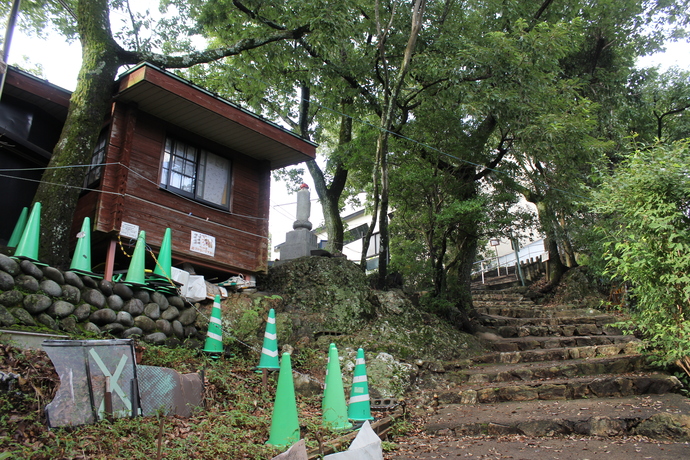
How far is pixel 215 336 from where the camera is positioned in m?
7.88

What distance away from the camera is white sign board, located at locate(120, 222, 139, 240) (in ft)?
30.0

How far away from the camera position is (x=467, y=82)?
12.2 meters

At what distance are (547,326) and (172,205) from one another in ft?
32.8

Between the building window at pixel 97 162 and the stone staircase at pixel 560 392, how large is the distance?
8053mm

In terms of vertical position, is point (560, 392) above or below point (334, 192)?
below

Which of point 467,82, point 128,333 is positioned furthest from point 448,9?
point 128,333

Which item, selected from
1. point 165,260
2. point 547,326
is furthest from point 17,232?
point 547,326

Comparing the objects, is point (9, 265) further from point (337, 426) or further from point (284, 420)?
point (337, 426)

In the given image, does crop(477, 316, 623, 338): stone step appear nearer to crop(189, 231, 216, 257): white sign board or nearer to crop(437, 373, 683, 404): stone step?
crop(437, 373, 683, 404): stone step

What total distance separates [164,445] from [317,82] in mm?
12237

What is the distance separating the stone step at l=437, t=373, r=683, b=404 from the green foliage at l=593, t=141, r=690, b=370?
0.44m

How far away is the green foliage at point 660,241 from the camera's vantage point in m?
6.94

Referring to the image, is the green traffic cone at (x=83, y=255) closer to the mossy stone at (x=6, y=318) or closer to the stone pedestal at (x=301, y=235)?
the mossy stone at (x=6, y=318)

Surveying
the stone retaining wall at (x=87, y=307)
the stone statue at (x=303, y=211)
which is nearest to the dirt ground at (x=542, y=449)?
the stone retaining wall at (x=87, y=307)
